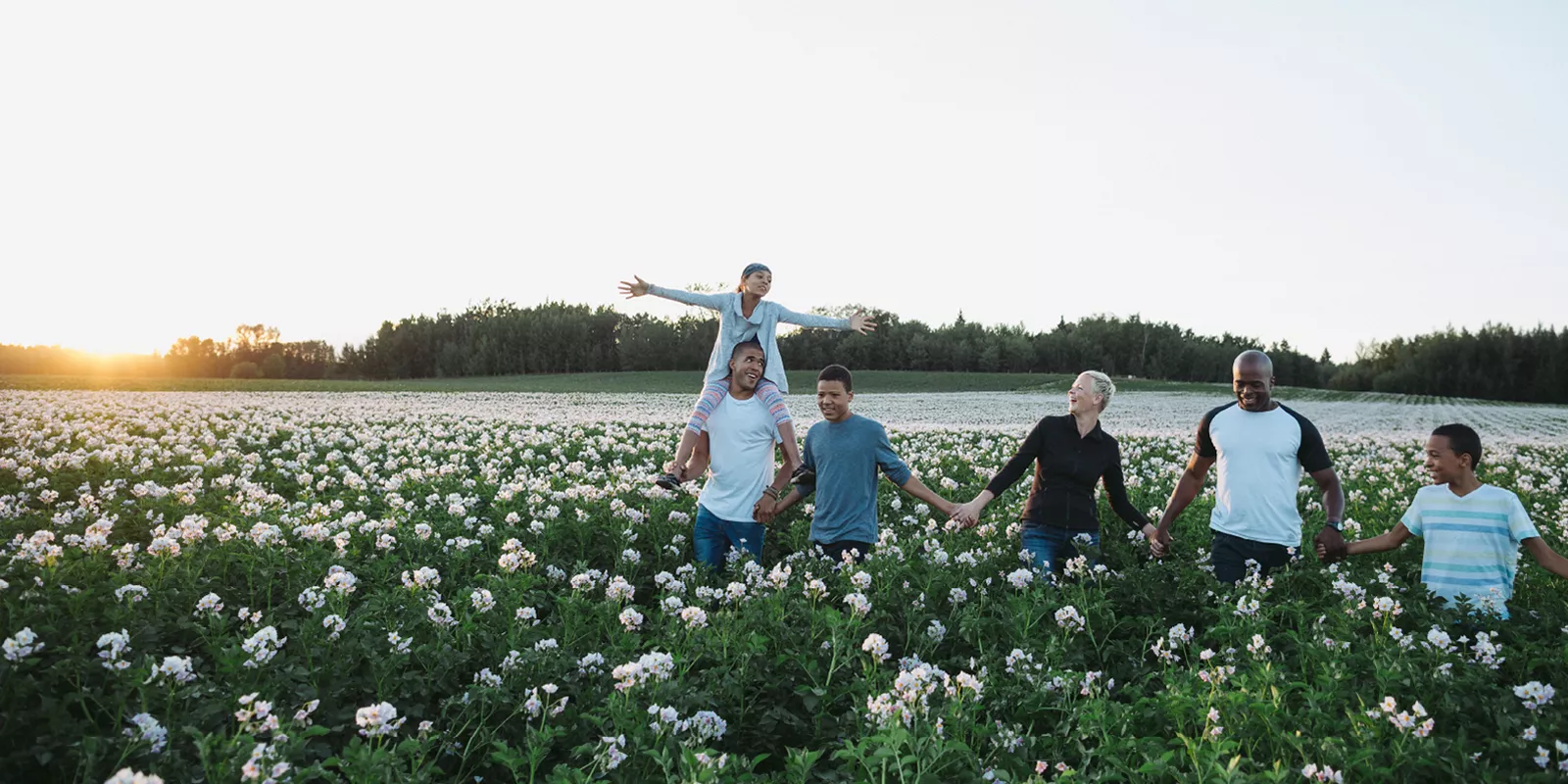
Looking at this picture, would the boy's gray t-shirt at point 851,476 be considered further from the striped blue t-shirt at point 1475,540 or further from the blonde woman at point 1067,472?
the striped blue t-shirt at point 1475,540

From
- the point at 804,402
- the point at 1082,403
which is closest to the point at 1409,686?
the point at 1082,403

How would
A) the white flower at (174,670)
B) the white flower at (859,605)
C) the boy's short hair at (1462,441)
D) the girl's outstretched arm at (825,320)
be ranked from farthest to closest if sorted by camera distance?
the girl's outstretched arm at (825,320) < the boy's short hair at (1462,441) < the white flower at (859,605) < the white flower at (174,670)

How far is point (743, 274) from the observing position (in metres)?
8.45

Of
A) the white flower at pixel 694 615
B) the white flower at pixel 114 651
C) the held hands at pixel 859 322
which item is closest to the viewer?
the white flower at pixel 114 651

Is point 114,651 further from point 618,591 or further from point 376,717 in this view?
point 618,591

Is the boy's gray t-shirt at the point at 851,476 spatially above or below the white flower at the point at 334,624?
above

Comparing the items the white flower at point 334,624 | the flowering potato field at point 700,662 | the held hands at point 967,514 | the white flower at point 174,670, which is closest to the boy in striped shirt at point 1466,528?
the flowering potato field at point 700,662

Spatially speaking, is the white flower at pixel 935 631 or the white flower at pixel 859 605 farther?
the white flower at pixel 935 631

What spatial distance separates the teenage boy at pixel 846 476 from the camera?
7.04 m

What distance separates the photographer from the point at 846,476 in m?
7.15

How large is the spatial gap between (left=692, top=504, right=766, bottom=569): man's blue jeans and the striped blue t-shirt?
4.69 meters

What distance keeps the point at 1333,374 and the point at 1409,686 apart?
121 meters

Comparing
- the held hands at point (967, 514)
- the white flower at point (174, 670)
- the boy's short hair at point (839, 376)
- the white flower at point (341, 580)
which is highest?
the boy's short hair at point (839, 376)

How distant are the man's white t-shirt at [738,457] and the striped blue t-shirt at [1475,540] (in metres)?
4.67
